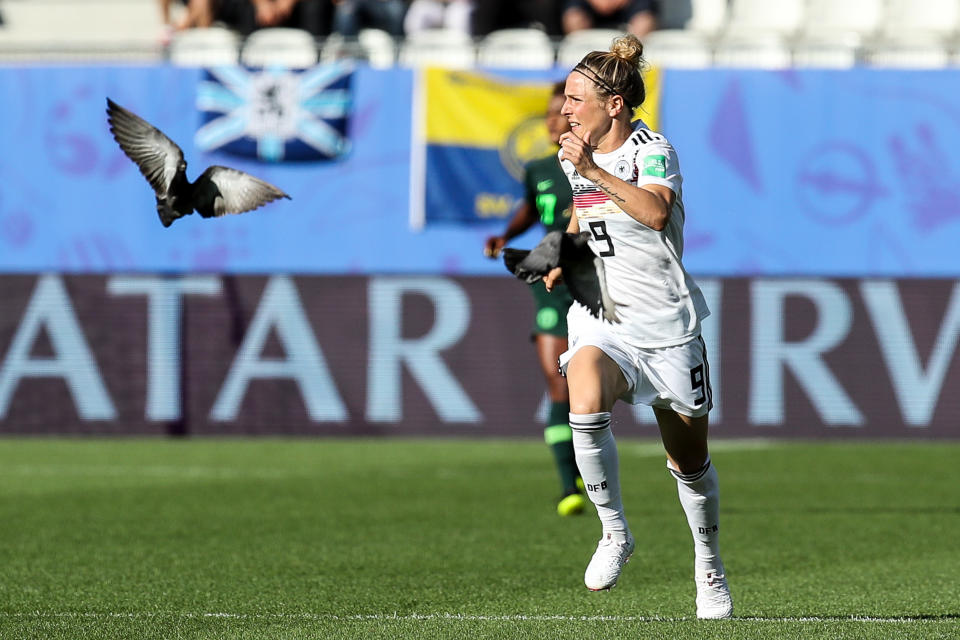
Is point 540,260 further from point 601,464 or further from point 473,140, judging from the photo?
point 473,140

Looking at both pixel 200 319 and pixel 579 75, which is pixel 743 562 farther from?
pixel 200 319

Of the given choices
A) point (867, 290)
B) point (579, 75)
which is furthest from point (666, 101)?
point (579, 75)

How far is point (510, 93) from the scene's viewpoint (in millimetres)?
15766

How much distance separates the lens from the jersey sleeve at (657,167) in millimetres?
5238

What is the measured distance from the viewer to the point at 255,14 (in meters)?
17.0

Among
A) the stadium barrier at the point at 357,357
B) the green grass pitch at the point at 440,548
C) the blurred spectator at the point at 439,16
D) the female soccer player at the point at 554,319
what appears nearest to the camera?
the green grass pitch at the point at 440,548

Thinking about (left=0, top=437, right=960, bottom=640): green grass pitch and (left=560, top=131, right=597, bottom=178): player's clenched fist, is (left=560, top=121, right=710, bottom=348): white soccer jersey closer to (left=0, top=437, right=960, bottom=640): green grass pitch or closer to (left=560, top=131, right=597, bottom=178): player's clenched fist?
(left=560, top=131, right=597, bottom=178): player's clenched fist

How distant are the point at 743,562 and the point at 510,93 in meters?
9.11

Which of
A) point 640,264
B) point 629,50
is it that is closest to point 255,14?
point 629,50

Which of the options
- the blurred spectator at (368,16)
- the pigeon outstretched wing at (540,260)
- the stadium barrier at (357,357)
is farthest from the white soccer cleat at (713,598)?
the blurred spectator at (368,16)

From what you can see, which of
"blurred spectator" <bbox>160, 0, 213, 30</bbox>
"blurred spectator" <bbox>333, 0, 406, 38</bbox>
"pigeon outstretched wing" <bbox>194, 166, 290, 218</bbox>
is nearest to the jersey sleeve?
"pigeon outstretched wing" <bbox>194, 166, 290, 218</bbox>

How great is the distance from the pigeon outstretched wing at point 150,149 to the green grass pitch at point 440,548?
5.32ft

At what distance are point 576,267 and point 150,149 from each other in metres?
1.84

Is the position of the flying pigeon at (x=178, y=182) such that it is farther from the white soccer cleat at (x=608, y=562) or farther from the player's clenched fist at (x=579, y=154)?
the white soccer cleat at (x=608, y=562)
